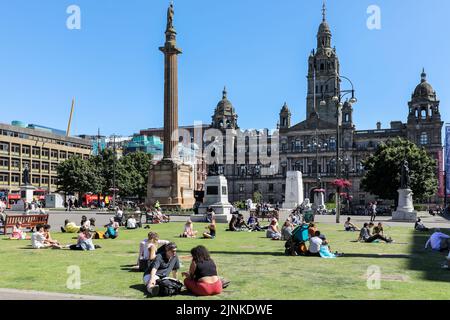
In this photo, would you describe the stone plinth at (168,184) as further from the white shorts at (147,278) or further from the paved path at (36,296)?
the paved path at (36,296)

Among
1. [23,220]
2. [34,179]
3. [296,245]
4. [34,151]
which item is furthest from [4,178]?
[296,245]

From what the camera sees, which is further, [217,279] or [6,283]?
[6,283]

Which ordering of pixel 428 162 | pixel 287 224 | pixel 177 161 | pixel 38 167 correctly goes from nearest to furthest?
1. pixel 287 224
2. pixel 177 161
3. pixel 428 162
4. pixel 38 167

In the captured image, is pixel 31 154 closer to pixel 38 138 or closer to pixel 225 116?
pixel 38 138

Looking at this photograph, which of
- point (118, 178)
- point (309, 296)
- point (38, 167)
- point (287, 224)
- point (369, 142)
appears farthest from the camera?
point (369, 142)

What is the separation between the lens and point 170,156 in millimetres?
50750

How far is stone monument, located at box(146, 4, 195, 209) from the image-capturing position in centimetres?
4997

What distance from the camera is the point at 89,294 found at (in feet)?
32.1

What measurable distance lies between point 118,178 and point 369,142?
2751 inches

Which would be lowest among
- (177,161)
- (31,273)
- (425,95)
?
(31,273)

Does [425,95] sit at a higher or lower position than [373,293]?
higher

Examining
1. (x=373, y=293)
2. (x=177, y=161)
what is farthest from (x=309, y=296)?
(x=177, y=161)

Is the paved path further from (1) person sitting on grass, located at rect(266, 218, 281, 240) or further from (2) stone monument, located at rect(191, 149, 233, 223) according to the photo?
(2) stone monument, located at rect(191, 149, 233, 223)

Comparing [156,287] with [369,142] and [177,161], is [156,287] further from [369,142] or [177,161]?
[369,142]
